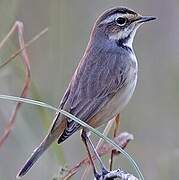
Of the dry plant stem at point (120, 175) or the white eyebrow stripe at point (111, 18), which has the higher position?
the white eyebrow stripe at point (111, 18)

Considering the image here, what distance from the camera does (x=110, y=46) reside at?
5934 millimetres

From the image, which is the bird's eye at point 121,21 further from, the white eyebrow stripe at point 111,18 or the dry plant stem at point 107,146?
the dry plant stem at point 107,146

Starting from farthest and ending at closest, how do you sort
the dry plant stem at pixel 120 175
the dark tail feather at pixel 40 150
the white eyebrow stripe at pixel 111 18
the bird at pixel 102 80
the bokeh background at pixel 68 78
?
the white eyebrow stripe at pixel 111 18
the bokeh background at pixel 68 78
the bird at pixel 102 80
the dark tail feather at pixel 40 150
the dry plant stem at pixel 120 175

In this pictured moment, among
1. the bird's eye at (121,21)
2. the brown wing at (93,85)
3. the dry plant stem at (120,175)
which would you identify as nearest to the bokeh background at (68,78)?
the brown wing at (93,85)

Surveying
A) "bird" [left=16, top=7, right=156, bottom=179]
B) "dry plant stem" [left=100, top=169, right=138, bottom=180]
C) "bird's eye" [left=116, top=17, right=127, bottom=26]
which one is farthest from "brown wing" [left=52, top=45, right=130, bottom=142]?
"dry plant stem" [left=100, top=169, right=138, bottom=180]

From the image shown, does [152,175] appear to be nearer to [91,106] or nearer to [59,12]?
[91,106]

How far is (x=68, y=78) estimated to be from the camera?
24.9 ft

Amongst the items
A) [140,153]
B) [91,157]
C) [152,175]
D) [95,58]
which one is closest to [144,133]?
[140,153]

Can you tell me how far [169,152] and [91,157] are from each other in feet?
3.57

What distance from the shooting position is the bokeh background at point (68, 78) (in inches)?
219

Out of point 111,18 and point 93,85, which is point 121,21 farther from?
point 93,85

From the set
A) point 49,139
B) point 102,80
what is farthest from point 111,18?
point 49,139

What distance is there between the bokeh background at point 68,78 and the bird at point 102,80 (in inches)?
6.2

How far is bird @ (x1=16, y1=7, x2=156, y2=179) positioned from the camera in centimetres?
530
